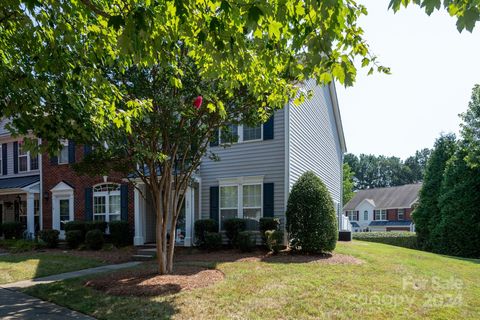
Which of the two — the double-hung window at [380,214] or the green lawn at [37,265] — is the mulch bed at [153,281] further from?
the double-hung window at [380,214]

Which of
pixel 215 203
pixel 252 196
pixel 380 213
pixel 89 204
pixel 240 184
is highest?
pixel 240 184

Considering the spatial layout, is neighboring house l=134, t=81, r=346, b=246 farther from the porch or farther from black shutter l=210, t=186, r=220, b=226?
the porch

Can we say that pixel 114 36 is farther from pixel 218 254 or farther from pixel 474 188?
pixel 474 188

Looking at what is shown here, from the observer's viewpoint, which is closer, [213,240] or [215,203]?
[213,240]

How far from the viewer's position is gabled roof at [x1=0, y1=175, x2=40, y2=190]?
64.9 ft

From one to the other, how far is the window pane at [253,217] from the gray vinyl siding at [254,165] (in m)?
0.74

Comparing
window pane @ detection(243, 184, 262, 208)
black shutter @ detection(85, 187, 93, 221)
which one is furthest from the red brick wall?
window pane @ detection(243, 184, 262, 208)

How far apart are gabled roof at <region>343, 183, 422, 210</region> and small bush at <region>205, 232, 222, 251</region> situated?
4355 cm

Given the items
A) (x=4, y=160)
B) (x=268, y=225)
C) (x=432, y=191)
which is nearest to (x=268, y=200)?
(x=268, y=225)

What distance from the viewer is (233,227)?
548 inches

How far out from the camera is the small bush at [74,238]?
16.3 meters

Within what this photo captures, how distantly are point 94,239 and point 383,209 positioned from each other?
152ft

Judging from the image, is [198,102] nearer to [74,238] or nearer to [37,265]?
[37,265]

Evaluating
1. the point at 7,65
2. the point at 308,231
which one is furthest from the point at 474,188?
the point at 7,65
